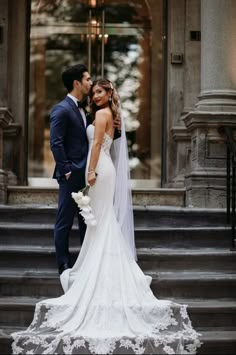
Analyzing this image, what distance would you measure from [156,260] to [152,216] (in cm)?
105

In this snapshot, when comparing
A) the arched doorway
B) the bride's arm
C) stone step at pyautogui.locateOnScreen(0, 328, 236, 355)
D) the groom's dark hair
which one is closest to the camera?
stone step at pyautogui.locateOnScreen(0, 328, 236, 355)

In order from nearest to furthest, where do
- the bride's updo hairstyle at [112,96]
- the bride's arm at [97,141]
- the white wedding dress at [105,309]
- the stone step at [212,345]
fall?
the white wedding dress at [105,309]
the stone step at [212,345]
the bride's arm at [97,141]
the bride's updo hairstyle at [112,96]

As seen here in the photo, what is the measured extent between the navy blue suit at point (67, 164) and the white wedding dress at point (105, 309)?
0.26m

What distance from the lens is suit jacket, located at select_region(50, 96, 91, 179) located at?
803 cm

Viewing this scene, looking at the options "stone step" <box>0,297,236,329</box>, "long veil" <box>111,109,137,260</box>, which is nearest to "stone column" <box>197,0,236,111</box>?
"long veil" <box>111,109,137,260</box>

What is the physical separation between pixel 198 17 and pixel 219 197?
9.65 ft

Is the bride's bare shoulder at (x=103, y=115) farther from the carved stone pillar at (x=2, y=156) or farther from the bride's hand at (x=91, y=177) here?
the carved stone pillar at (x=2, y=156)

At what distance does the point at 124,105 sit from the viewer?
1347 centimetres

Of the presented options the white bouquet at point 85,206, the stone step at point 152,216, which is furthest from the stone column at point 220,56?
the white bouquet at point 85,206

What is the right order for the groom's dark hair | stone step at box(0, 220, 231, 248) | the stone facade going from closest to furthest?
Answer: the groom's dark hair < stone step at box(0, 220, 231, 248) < the stone facade

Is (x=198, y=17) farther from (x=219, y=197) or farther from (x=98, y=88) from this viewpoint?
(x=98, y=88)

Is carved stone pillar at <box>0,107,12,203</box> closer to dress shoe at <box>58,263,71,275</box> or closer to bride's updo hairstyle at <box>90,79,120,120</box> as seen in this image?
dress shoe at <box>58,263,71,275</box>

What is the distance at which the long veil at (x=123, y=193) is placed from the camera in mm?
8086

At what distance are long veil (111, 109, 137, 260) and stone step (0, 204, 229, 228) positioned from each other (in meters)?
1.36
